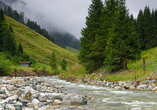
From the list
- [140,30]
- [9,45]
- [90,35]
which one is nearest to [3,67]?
[90,35]

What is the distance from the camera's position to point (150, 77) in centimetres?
1327

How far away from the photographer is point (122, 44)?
61.9 feet

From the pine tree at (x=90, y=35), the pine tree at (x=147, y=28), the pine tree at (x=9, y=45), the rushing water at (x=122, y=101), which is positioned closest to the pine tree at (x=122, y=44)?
the pine tree at (x=90, y=35)

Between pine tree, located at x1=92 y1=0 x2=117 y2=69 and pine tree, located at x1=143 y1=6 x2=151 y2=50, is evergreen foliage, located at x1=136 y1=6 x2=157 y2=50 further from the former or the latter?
pine tree, located at x1=92 y1=0 x2=117 y2=69

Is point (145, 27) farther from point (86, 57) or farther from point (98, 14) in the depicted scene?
point (86, 57)

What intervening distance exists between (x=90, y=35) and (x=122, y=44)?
10.2m

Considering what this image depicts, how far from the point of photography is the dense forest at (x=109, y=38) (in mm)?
18797

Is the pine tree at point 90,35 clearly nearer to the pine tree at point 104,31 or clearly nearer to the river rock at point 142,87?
the pine tree at point 104,31

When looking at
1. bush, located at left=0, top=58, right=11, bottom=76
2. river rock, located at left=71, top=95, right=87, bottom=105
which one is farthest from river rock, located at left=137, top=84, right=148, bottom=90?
bush, located at left=0, top=58, right=11, bottom=76

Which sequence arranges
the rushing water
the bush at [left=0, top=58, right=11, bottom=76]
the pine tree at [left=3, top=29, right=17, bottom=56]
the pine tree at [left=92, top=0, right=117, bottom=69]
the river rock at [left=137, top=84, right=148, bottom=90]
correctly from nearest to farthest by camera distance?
1. the rushing water
2. the river rock at [left=137, top=84, right=148, bottom=90]
3. the pine tree at [left=92, top=0, right=117, bottom=69]
4. the bush at [left=0, top=58, right=11, bottom=76]
5. the pine tree at [left=3, top=29, right=17, bottom=56]

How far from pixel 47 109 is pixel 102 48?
2040 centimetres

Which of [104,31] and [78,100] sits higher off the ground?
[104,31]

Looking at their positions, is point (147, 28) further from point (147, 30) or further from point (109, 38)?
point (109, 38)

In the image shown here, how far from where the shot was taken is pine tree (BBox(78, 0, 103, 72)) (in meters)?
26.2
